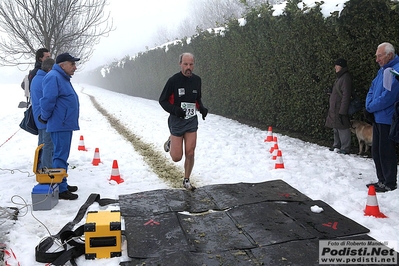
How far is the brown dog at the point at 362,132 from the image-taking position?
23.4ft

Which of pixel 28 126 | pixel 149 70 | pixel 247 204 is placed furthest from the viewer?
pixel 149 70

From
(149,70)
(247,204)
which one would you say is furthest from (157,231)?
(149,70)

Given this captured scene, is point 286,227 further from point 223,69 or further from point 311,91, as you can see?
point 223,69

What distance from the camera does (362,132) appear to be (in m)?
7.27

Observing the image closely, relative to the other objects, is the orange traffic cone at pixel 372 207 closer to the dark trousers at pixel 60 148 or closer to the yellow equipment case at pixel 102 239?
the yellow equipment case at pixel 102 239

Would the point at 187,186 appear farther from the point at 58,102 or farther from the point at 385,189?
the point at 385,189

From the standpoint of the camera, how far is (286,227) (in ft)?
13.9

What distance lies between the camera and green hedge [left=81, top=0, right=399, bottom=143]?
7.02 metres

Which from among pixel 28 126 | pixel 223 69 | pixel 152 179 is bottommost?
pixel 152 179

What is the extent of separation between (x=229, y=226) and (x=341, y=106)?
4308 millimetres

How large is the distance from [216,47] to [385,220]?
11.9 m

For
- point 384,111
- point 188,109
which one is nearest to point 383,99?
point 384,111

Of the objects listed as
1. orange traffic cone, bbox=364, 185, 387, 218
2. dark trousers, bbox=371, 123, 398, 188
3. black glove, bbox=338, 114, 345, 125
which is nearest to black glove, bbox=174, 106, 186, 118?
orange traffic cone, bbox=364, 185, 387, 218

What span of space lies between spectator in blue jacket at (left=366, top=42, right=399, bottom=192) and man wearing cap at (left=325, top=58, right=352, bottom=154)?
1.84m
